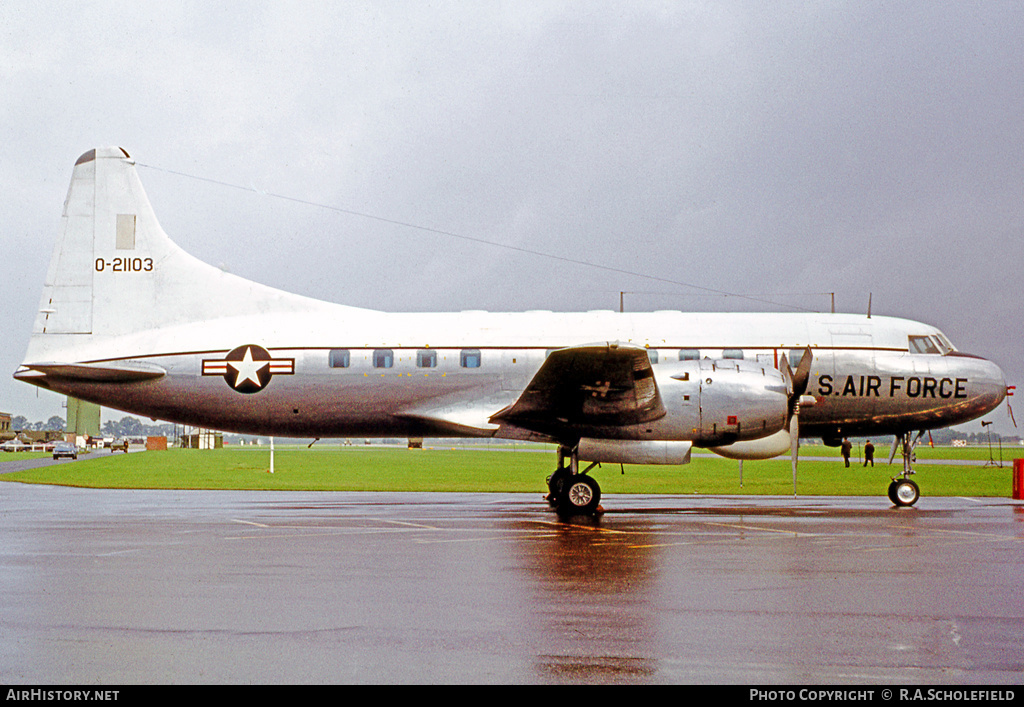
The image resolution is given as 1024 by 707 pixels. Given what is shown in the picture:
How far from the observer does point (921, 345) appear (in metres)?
19.7

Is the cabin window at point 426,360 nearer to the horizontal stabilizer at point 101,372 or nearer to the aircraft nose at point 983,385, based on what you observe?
the horizontal stabilizer at point 101,372

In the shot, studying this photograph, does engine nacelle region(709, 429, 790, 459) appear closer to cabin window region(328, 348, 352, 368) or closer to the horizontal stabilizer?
cabin window region(328, 348, 352, 368)

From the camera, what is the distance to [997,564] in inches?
396

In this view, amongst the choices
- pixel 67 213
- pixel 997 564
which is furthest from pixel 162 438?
pixel 997 564

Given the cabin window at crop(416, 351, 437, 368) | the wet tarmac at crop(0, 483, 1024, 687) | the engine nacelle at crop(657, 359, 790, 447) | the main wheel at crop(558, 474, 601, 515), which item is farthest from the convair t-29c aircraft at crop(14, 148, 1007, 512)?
the wet tarmac at crop(0, 483, 1024, 687)

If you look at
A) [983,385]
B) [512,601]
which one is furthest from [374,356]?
[983,385]

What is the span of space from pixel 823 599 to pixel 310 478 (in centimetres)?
2681

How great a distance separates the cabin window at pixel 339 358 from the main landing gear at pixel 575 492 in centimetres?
527

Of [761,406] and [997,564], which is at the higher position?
[761,406]

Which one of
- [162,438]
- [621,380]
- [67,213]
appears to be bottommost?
[162,438]

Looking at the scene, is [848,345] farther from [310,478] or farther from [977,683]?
[310,478]

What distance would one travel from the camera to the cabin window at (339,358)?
18391mm

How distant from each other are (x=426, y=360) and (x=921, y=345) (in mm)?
11595

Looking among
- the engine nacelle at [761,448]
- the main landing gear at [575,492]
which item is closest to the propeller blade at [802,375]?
the engine nacelle at [761,448]
